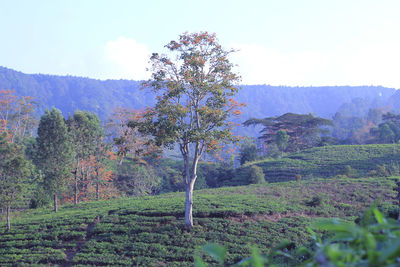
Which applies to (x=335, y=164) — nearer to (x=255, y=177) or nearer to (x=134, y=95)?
(x=255, y=177)

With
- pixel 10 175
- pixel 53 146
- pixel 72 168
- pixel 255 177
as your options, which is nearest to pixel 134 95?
pixel 255 177

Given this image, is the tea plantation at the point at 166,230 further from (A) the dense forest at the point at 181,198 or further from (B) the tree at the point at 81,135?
(B) the tree at the point at 81,135

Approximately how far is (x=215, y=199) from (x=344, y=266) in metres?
16.1

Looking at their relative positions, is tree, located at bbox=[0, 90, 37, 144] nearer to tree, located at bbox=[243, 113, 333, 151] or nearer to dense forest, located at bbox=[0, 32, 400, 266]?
dense forest, located at bbox=[0, 32, 400, 266]

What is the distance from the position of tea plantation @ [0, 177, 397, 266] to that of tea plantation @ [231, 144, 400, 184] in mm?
8361

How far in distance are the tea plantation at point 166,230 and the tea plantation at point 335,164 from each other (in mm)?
8361

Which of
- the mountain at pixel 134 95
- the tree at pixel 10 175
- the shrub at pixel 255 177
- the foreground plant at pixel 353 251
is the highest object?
the mountain at pixel 134 95

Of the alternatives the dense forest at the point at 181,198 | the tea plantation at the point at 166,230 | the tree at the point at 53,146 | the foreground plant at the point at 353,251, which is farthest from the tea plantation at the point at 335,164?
the foreground plant at the point at 353,251

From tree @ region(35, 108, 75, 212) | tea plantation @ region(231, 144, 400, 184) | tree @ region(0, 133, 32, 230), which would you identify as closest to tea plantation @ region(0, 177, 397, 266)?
tree @ region(0, 133, 32, 230)

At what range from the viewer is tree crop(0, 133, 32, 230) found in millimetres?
13070

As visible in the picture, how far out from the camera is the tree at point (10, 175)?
13.1 m

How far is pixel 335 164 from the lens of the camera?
27266mm

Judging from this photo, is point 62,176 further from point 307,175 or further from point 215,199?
point 307,175

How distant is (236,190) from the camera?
66.2 feet
